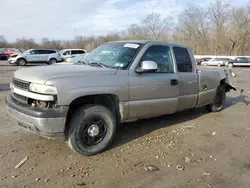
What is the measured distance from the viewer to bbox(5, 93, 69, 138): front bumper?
329 cm

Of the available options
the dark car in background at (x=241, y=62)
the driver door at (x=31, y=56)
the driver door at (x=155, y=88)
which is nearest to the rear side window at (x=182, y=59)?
the driver door at (x=155, y=88)

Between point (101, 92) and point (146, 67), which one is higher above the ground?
point (146, 67)

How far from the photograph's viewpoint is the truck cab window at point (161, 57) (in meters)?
4.54

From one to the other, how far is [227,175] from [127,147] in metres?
1.64

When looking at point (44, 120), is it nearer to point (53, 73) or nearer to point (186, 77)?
point (53, 73)

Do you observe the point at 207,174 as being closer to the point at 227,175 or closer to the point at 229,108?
the point at 227,175

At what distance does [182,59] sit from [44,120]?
3.25 m

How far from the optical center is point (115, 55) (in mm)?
4473

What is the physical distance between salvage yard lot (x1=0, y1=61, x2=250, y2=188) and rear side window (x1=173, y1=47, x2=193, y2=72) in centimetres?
130

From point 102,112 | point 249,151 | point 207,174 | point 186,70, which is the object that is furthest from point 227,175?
point 186,70

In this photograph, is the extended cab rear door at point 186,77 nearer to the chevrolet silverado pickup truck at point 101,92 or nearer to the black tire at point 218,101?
the chevrolet silverado pickup truck at point 101,92

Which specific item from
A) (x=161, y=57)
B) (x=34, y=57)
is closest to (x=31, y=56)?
(x=34, y=57)

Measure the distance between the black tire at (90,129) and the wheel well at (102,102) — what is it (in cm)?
8

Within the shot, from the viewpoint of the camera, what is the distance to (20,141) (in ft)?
14.3
